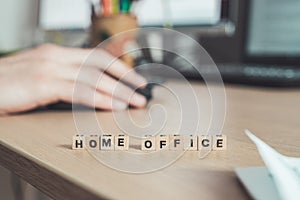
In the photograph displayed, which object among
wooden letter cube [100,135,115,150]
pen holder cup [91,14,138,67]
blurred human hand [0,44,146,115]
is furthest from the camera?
pen holder cup [91,14,138,67]

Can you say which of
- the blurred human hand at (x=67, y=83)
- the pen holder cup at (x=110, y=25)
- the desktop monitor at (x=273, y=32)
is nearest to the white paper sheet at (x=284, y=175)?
the blurred human hand at (x=67, y=83)

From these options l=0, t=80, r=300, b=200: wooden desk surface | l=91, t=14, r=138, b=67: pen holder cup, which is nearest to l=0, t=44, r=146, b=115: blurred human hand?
l=0, t=80, r=300, b=200: wooden desk surface

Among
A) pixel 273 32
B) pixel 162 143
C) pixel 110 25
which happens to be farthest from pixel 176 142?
pixel 273 32

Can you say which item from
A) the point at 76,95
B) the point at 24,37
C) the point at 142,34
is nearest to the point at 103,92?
the point at 76,95

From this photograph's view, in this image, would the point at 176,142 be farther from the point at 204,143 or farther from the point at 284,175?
the point at 284,175

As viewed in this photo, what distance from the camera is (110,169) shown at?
0.24 meters

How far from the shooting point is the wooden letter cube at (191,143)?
11.5 inches

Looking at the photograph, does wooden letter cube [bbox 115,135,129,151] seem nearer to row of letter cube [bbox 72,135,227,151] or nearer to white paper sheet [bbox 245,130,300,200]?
row of letter cube [bbox 72,135,227,151]

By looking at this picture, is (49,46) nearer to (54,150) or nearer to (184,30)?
(54,150)

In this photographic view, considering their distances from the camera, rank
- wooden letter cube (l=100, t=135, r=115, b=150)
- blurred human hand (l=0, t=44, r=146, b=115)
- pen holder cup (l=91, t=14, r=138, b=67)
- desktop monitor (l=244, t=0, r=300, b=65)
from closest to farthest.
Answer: wooden letter cube (l=100, t=135, r=115, b=150)
blurred human hand (l=0, t=44, r=146, b=115)
pen holder cup (l=91, t=14, r=138, b=67)
desktop monitor (l=244, t=0, r=300, b=65)

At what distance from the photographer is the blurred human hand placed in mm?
460

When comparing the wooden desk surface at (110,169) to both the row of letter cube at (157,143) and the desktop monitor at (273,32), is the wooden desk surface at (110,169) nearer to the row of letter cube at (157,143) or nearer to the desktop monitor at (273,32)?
the row of letter cube at (157,143)

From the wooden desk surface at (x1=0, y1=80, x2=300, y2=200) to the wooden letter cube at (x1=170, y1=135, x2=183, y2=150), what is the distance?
2 centimetres

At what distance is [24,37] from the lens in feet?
5.10
